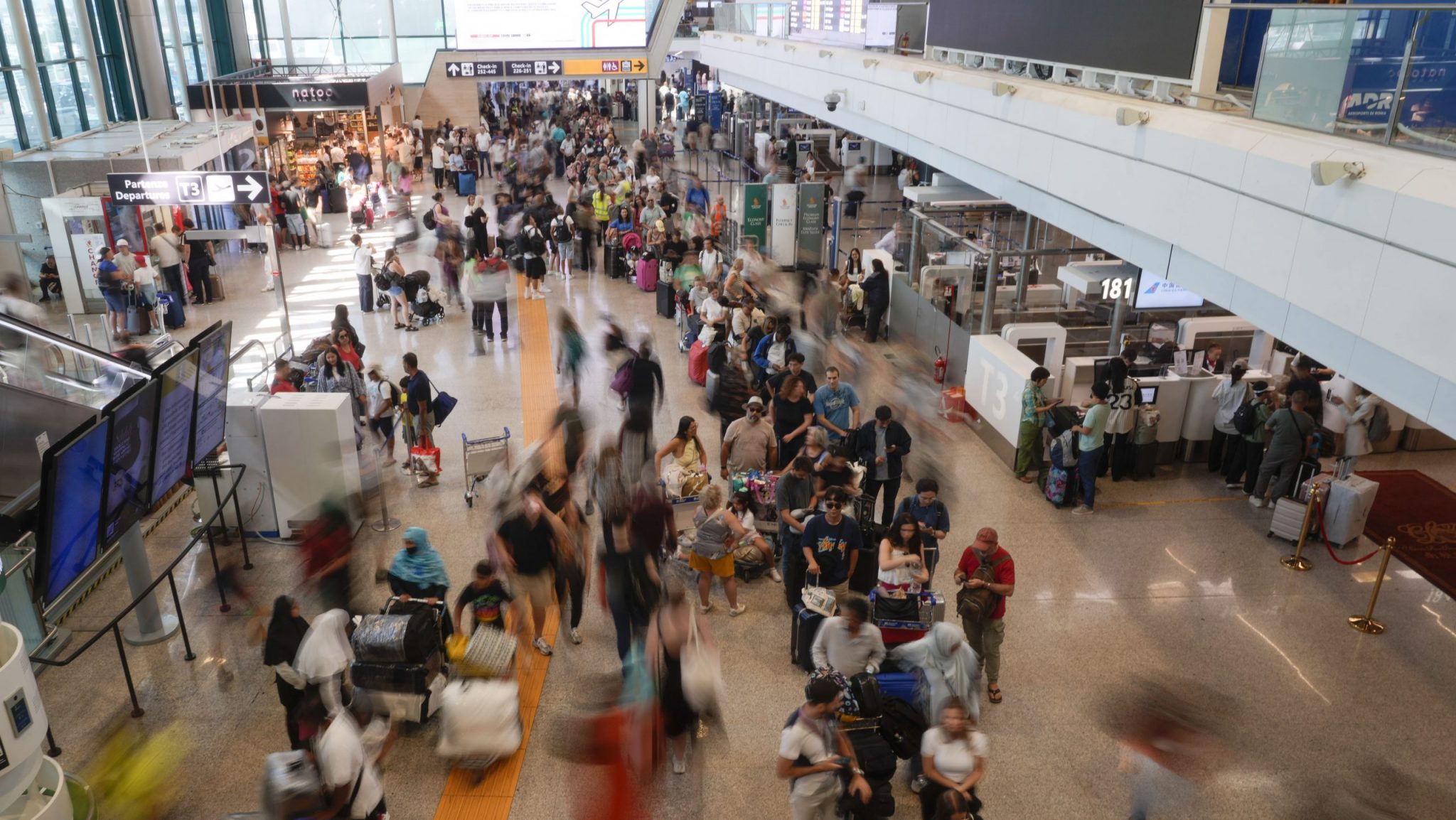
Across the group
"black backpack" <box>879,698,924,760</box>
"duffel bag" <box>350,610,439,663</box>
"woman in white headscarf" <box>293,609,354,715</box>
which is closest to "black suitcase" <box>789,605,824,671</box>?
"black backpack" <box>879,698,924,760</box>

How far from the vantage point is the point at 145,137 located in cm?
1867

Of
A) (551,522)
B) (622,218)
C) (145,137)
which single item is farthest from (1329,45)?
(145,137)

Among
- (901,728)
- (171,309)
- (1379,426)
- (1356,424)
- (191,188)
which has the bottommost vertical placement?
(171,309)

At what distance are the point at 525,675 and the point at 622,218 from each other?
1293cm

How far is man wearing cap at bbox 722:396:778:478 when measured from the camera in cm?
894

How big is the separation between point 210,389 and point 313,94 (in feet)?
57.4

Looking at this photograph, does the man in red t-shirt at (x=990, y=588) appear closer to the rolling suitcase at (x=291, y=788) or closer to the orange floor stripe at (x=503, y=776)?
the orange floor stripe at (x=503, y=776)

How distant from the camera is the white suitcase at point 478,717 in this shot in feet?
18.2

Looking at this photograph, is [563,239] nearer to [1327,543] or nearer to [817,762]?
[1327,543]

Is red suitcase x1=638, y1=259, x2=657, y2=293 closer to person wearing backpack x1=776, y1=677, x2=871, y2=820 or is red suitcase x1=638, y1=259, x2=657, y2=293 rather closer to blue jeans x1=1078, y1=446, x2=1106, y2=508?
blue jeans x1=1078, y1=446, x2=1106, y2=508

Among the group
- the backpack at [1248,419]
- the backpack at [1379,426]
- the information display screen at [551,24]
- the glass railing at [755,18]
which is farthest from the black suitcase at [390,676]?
the information display screen at [551,24]

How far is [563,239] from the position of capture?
1844cm

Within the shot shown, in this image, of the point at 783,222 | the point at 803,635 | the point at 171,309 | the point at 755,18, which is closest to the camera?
the point at 803,635

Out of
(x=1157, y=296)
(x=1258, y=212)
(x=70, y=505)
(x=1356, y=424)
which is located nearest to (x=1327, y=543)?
(x=1356, y=424)
